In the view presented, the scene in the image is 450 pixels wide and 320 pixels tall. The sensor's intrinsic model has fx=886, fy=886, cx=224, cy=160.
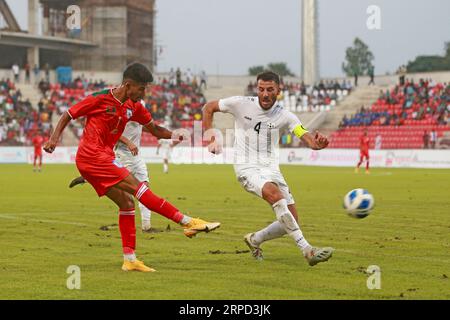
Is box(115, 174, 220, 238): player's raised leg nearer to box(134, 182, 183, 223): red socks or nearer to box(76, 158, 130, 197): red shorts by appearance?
box(134, 182, 183, 223): red socks

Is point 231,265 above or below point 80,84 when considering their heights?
below

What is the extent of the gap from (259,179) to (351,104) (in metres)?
57.3

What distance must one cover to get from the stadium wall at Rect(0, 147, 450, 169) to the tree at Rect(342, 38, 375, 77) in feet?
411

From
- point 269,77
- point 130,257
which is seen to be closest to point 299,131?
point 269,77

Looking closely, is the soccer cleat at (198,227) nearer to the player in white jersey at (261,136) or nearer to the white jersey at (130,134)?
the player in white jersey at (261,136)

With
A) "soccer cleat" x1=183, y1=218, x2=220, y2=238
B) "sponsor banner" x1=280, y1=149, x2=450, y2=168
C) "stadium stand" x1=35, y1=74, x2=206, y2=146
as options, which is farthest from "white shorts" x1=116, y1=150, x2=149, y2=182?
"stadium stand" x1=35, y1=74, x2=206, y2=146

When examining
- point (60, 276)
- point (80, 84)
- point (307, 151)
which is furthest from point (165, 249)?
point (80, 84)

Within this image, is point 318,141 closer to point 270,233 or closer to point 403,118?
point 270,233

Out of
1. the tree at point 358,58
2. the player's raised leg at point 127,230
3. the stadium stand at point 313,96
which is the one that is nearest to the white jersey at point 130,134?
the player's raised leg at point 127,230

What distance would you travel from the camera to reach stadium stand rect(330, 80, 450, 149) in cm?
5381

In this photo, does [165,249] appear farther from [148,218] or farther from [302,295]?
[302,295]

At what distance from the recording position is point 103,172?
10648mm

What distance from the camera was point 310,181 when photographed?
33.6 metres
